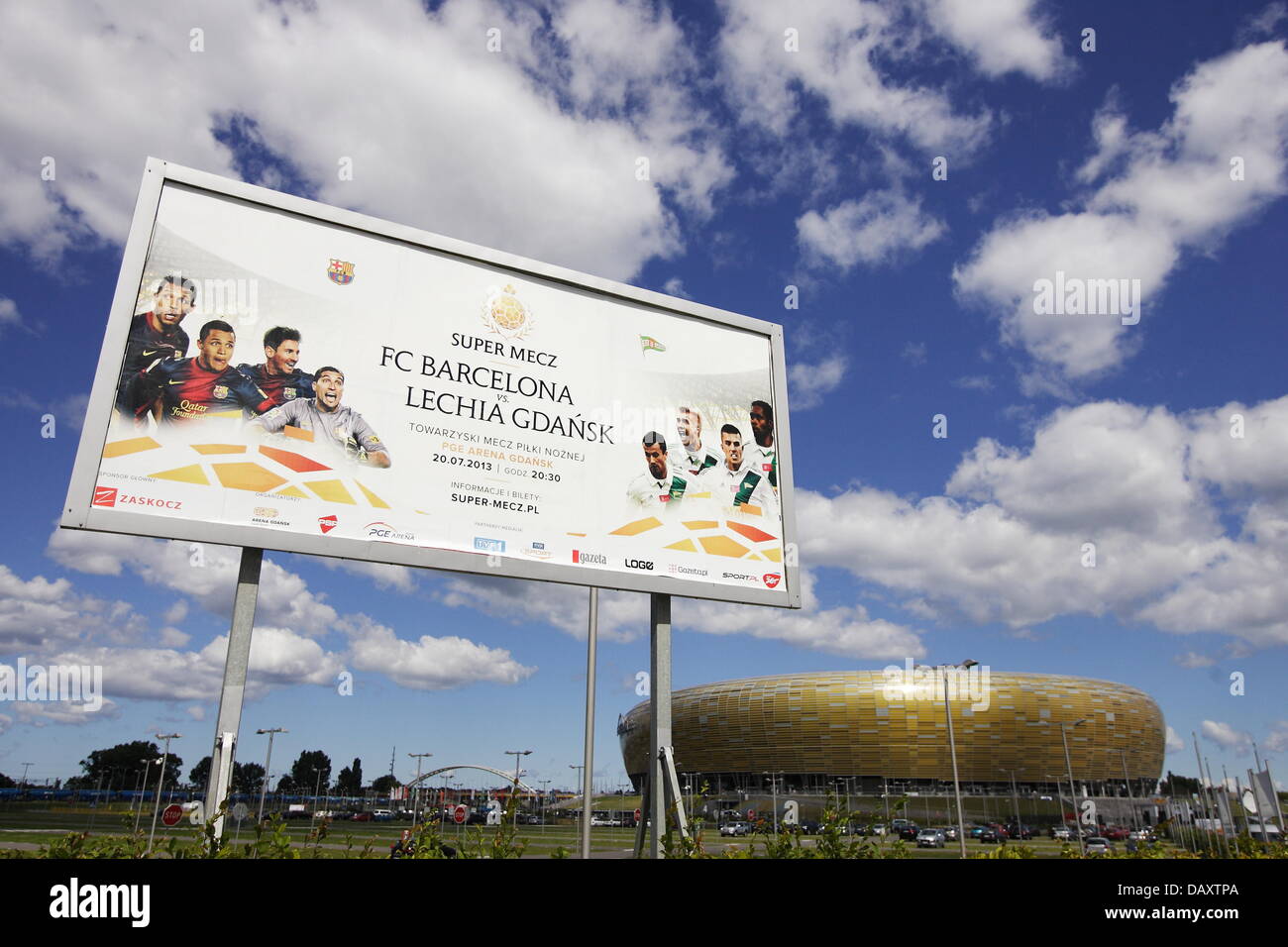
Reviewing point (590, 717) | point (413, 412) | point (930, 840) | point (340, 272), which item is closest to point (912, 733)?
point (930, 840)

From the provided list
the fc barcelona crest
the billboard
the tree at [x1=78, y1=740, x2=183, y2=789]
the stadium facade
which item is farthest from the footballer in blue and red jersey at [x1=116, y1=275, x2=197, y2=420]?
the tree at [x1=78, y1=740, x2=183, y2=789]

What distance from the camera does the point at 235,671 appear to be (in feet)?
29.5

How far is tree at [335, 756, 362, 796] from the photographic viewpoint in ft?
507

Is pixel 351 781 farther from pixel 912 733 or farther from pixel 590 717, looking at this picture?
pixel 590 717

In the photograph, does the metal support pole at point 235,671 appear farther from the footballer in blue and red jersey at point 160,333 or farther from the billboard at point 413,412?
the footballer in blue and red jersey at point 160,333

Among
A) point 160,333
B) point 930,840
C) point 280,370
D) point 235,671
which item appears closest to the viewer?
point 235,671

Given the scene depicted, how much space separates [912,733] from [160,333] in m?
103

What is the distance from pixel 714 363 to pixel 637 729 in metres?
117

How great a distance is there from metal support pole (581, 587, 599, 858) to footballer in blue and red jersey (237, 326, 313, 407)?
5048 mm

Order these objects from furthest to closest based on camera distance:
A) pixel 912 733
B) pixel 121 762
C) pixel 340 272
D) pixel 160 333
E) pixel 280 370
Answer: pixel 121 762, pixel 912 733, pixel 340 272, pixel 280 370, pixel 160 333

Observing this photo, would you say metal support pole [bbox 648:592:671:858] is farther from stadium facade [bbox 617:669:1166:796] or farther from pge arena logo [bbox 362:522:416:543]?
stadium facade [bbox 617:669:1166:796]

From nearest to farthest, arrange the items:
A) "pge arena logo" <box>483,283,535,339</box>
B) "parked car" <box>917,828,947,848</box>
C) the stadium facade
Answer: "pge arena logo" <box>483,283,535,339</box> < "parked car" <box>917,828,947,848</box> < the stadium facade

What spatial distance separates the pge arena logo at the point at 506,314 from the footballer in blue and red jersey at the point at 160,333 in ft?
12.4
